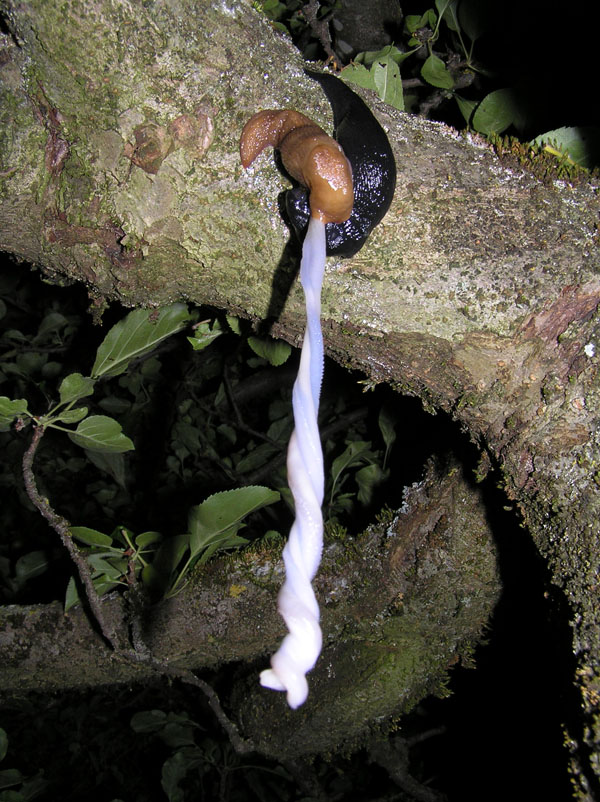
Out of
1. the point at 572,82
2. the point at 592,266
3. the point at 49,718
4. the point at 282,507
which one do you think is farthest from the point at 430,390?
the point at 49,718

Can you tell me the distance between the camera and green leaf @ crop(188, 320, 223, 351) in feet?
5.16

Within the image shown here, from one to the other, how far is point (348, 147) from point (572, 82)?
1418 millimetres

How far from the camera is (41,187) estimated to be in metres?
0.83

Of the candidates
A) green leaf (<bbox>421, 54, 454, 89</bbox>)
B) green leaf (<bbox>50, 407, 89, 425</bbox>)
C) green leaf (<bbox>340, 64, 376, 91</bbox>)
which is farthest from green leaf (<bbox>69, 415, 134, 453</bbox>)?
green leaf (<bbox>421, 54, 454, 89</bbox>)

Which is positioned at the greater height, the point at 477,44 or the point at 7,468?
the point at 477,44

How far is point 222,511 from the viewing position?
56.0 inches

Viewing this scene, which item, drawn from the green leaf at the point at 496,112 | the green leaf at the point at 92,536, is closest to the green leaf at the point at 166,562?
the green leaf at the point at 92,536

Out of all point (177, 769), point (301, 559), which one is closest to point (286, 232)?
point (301, 559)

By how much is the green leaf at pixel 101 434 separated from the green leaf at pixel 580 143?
45.2 inches

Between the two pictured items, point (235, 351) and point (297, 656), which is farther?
point (235, 351)

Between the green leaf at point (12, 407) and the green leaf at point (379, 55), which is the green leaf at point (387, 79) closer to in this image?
the green leaf at point (379, 55)

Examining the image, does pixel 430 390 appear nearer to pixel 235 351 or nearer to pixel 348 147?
pixel 348 147

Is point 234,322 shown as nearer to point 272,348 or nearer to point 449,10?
point 272,348

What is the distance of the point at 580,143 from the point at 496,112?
0.65m
